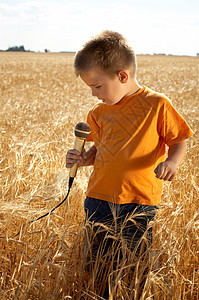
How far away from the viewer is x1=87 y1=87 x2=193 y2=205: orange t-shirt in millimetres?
1595

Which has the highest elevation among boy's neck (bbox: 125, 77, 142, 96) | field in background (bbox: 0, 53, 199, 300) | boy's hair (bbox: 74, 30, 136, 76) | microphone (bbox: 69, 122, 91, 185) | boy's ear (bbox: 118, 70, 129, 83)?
boy's hair (bbox: 74, 30, 136, 76)

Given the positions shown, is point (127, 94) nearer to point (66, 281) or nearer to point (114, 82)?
point (114, 82)

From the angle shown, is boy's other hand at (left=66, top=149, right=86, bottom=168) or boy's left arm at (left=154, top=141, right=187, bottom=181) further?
boy's other hand at (left=66, top=149, right=86, bottom=168)

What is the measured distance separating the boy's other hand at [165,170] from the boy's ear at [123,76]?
391mm

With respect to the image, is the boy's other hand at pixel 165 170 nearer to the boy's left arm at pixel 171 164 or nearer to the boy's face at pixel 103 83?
the boy's left arm at pixel 171 164

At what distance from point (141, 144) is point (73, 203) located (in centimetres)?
75

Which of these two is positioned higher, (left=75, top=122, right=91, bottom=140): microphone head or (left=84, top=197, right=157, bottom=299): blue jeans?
(left=75, top=122, right=91, bottom=140): microphone head

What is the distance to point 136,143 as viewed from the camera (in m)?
1.60

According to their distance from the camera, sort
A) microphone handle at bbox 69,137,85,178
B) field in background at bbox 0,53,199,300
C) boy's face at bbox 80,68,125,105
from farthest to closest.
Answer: microphone handle at bbox 69,137,85,178 < boy's face at bbox 80,68,125,105 < field in background at bbox 0,53,199,300

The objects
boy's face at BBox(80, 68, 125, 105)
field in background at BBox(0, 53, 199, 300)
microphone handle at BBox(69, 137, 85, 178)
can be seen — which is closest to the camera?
field in background at BBox(0, 53, 199, 300)

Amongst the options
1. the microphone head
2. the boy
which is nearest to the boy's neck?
the boy

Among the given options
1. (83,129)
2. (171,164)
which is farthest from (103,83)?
(171,164)

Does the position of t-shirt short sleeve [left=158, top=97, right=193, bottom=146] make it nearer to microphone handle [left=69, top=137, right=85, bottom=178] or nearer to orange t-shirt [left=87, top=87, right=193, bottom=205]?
orange t-shirt [left=87, top=87, right=193, bottom=205]

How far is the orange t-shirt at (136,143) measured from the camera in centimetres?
159
